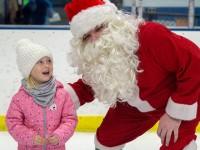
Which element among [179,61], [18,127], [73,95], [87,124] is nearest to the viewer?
[179,61]

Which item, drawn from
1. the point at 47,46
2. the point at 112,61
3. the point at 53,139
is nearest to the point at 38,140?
the point at 53,139

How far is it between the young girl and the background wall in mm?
1272

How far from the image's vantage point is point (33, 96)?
1.81 meters

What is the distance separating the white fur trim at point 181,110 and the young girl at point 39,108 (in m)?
0.36

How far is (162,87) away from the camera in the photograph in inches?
71.0

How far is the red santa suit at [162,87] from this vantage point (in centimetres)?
167

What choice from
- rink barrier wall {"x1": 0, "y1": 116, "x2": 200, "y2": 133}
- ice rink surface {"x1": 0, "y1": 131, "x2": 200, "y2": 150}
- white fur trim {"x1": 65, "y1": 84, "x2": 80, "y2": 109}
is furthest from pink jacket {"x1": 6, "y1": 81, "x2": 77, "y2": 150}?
rink barrier wall {"x1": 0, "y1": 116, "x2": 200, "y2": 133}

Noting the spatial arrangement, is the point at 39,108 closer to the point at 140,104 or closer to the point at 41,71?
the point at 41,71

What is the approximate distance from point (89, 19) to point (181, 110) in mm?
454

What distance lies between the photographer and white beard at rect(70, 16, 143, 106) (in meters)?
1.70

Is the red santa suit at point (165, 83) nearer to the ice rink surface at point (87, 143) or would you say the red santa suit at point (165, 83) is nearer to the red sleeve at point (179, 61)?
the red sleeve at point (179, 61)

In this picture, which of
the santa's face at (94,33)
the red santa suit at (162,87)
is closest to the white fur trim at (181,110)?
the red santa suit at (162,87)

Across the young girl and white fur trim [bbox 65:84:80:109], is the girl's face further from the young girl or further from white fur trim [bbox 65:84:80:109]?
white fur trim [bbox 65:84:80:109]

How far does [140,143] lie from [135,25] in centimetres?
119
